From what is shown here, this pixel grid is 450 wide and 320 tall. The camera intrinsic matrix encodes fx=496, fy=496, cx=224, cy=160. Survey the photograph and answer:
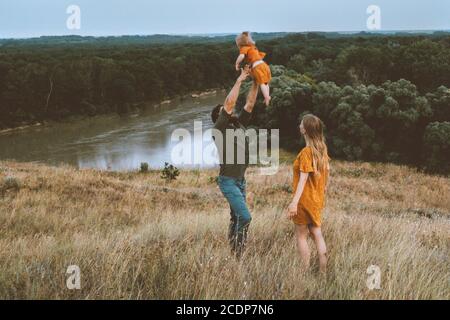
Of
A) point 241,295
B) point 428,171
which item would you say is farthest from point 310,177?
point 428,171

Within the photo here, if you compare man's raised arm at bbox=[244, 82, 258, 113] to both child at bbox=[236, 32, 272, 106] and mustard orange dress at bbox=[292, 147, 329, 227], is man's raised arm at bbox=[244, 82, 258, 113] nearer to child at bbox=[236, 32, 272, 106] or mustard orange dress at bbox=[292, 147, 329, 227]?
child at bbox=[236, 32, 272, 106]

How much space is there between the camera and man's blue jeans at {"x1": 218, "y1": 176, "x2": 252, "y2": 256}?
470cm

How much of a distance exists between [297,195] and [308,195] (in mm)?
222

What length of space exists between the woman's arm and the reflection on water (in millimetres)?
25830

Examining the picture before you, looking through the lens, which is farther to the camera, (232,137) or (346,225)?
(346,225)

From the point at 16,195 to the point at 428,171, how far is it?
92.8 ft

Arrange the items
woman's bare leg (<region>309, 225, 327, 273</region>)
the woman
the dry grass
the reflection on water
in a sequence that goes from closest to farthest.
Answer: the dry grass < woman's bare leg (<region>309, 225, 327, 273</region>) < the woman < the reflection on water

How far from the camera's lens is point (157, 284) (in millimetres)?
3748

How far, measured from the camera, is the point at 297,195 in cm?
446

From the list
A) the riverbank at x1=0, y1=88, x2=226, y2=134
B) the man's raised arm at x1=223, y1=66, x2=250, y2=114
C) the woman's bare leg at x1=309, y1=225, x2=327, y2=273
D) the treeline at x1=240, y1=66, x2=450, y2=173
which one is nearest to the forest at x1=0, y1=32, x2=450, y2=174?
the treeline at x1=240, y1=66, x2=450, y2=173

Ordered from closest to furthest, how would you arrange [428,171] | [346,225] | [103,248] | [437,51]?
[103,248] < [346,225] < [428,171] < [437,51]

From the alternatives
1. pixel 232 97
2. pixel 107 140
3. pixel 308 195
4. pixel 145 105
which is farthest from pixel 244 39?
pixel 145 105

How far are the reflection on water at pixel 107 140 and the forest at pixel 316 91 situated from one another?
11.4 feet
